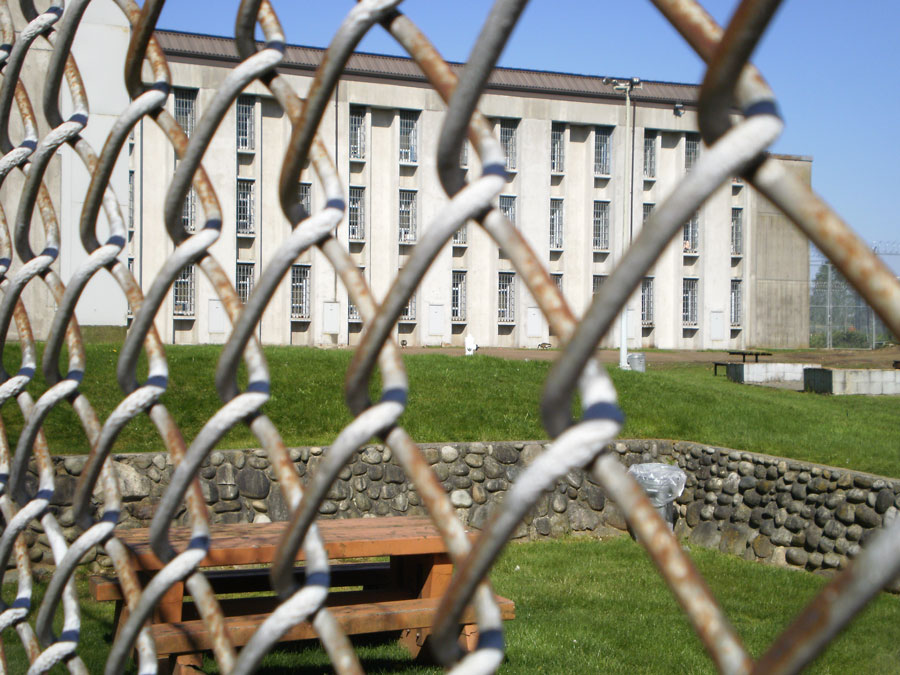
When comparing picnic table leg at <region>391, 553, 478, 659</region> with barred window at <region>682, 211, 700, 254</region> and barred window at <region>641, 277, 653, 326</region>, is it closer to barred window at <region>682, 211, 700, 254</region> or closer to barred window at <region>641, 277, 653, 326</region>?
barred window at <region>641, 277, 653, 326</region>

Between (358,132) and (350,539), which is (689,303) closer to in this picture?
(358,132)

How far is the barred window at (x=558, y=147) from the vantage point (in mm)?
33250

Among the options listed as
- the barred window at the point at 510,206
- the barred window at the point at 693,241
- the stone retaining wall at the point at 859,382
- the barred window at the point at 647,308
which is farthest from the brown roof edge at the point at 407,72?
the stone retaining wall at the point at 859,382

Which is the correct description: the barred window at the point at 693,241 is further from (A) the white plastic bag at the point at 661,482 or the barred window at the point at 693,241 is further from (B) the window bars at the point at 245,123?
(A) the white plastic bag at the point at 661,482

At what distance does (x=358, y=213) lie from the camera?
3042 cm

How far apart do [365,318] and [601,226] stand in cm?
3404

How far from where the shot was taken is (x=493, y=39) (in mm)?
466

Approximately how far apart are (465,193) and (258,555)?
3555 mm

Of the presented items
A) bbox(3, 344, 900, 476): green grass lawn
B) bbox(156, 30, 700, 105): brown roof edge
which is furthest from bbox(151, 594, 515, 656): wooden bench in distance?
bbox(156, 30, 700, 105): brown roof edge

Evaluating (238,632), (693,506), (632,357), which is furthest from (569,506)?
(632,357)

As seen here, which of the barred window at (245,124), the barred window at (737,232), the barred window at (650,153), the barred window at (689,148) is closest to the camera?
the barred window at (245,124)

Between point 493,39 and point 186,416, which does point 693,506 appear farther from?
point 493,39

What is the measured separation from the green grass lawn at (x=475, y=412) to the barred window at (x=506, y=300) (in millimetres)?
19213

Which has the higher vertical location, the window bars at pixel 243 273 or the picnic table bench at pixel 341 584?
the window bars at pixel 243 273
